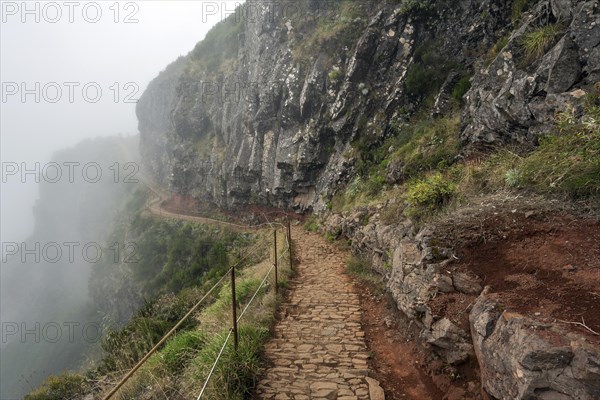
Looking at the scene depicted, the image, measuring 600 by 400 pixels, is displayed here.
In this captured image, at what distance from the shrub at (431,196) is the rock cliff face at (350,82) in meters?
2.66

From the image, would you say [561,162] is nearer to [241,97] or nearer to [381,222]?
[381,222]

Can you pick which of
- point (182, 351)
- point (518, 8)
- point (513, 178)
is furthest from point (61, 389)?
point (518, 8)

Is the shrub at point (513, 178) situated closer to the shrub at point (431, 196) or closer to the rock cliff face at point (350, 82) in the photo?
the shrub at point (431, 196)

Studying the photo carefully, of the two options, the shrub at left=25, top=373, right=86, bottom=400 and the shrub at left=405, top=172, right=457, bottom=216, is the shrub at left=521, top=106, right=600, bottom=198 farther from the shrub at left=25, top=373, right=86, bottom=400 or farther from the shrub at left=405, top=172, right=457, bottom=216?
the shrub at left=25, top=373, right=86, bottom=400

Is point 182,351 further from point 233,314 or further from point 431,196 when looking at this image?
point 431,196

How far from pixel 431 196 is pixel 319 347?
410cm

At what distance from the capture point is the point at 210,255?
22172mm

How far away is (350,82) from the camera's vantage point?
57.5ft

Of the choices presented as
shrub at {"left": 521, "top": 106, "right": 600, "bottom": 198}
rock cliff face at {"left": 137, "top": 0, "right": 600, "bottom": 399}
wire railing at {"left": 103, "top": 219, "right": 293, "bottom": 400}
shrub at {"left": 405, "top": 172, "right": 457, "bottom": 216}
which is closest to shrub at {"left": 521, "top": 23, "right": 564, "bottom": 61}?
rock cliff face at {"left": 137, "top": 0, "right": 600, "bottom": 399}

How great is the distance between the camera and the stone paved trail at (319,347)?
4645 mm

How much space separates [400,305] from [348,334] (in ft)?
3.50

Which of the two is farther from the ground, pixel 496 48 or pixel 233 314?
pixel 496 48

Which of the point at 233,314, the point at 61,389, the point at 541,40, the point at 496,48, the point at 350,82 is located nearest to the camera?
the point at 233,314

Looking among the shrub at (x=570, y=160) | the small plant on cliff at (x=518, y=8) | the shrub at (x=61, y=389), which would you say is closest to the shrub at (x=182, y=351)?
the shrub at (x=61, y=389)
